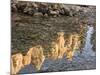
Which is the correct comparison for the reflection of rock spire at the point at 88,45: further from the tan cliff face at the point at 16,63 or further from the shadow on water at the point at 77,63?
the tan cliff face at the point at 16,63

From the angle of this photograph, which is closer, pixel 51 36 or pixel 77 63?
pixel 51 36

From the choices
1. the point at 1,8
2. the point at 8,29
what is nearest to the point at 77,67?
the point at 8,29

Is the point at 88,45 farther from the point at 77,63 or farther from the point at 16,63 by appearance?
the point at 16,63

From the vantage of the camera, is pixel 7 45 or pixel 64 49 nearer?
pixel 7 45

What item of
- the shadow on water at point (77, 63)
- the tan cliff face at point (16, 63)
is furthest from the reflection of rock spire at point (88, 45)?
the tan cliff face at point (16, 63)

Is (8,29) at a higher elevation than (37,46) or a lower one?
higher

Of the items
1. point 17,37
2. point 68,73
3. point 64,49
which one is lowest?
point 68,73

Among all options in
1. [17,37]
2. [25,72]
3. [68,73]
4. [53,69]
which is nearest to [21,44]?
[17,37]

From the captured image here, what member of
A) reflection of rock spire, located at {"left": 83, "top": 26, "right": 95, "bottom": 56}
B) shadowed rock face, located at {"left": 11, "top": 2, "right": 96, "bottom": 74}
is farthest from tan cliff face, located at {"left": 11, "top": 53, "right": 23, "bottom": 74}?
reflection of rock spire, located at {"left": 83, "top": 26, "right": 95, "bottom": 56}

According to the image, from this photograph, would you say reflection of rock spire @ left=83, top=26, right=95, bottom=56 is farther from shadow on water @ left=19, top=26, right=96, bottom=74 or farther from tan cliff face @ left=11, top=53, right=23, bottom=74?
tan cliff face @ left=11, top=53, right=23, bottom=74

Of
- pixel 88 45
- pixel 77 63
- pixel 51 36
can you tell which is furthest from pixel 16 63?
pixel 88 45

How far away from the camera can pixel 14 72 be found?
6.99 feet

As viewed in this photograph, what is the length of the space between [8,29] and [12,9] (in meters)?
0.19

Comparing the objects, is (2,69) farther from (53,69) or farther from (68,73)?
(68,73)
